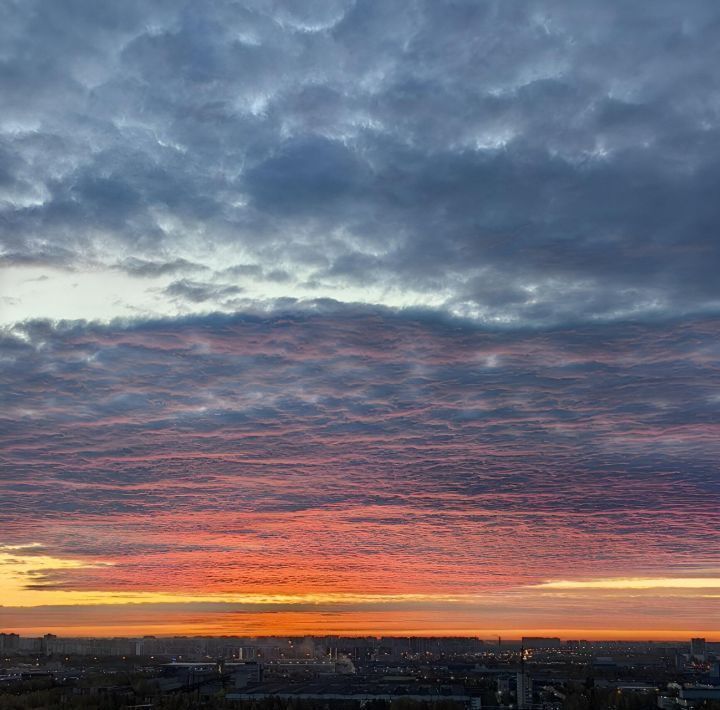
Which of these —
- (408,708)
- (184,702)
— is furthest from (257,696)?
(408,708)

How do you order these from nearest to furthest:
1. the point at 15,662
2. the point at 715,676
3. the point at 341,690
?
the point at 341,690
the point at 715,676
the point at 15,662

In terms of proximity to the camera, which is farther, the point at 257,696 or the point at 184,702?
the point at 257,696

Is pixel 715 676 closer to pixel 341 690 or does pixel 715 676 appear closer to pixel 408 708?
pixel 341 690

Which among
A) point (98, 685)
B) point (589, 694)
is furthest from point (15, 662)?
point (589, 694)

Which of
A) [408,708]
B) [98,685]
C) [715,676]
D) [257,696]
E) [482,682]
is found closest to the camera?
[408,708]

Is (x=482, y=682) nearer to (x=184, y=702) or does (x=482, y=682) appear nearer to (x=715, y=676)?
(x=715, y=676)

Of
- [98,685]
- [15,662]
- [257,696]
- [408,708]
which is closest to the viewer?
[408,708]

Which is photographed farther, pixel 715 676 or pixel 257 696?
pixel 715 676

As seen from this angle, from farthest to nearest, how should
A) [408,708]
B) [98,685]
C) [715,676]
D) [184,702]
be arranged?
[715,676] → [98,685] → [184,702] → [408,708]
